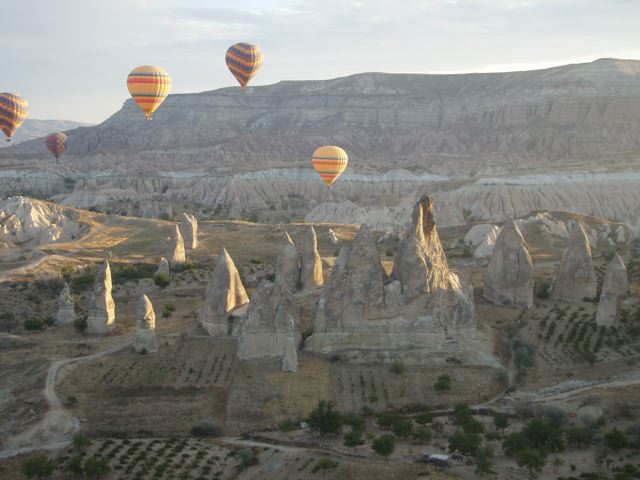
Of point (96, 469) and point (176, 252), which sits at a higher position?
point (176, 252)

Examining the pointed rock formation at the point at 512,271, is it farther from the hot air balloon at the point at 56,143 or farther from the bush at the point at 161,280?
the hot air balloon at the point at 56,143

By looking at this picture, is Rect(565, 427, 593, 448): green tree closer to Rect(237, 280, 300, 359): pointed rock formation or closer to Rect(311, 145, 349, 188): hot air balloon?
Rect(237, 280, 300, 359): pointed rock formation

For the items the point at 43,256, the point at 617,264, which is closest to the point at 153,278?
the point at 43,256

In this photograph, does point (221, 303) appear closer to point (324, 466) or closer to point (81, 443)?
point (81, 443)

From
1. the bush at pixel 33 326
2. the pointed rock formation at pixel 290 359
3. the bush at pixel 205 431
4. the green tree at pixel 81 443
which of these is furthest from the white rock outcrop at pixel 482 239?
the green tree at pixel 81 443

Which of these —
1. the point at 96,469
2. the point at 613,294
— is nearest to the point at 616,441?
the point at 613,294

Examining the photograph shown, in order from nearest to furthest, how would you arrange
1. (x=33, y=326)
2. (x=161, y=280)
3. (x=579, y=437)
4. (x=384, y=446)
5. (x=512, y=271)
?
(x=384, y=446), (x=579, y=437), (x=33, y=326), (x=512, y=271), (x=161, y=280)

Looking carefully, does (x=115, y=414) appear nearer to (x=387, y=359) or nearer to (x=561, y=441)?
(x=387, y=359)
